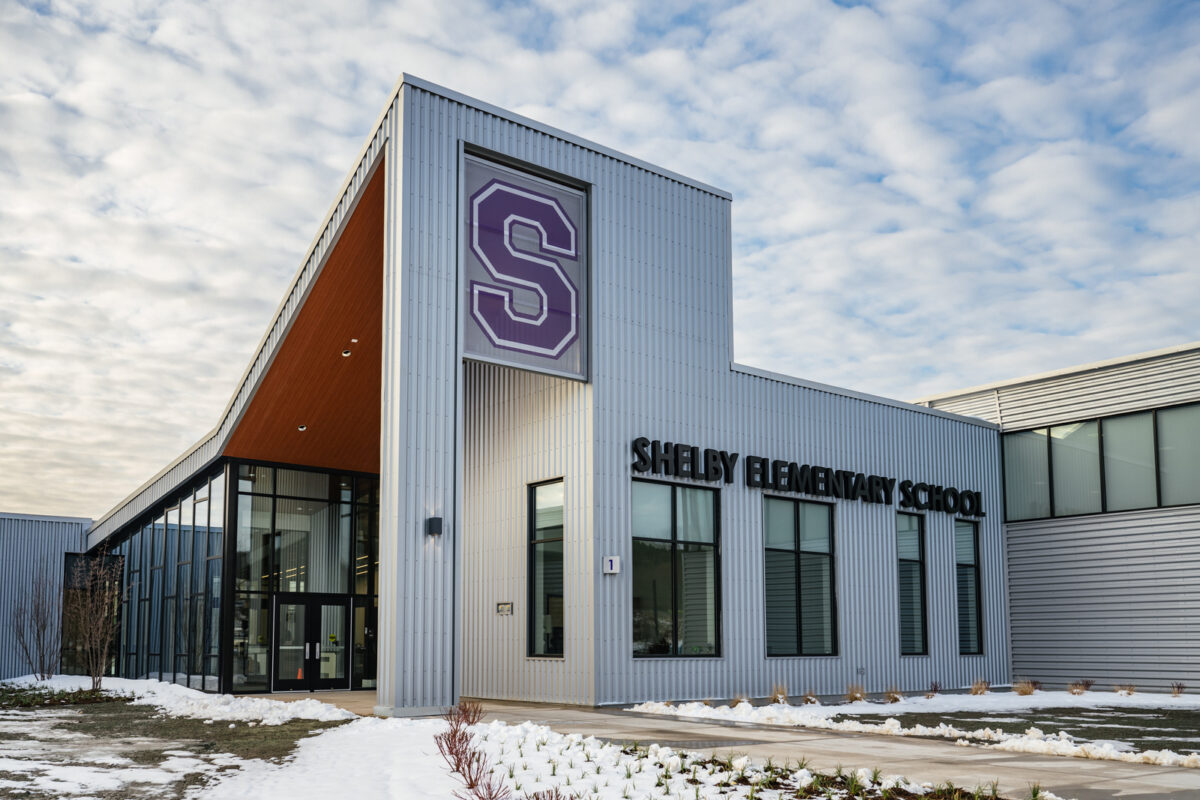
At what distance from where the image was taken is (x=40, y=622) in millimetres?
28203

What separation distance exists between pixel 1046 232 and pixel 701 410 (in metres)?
8.36

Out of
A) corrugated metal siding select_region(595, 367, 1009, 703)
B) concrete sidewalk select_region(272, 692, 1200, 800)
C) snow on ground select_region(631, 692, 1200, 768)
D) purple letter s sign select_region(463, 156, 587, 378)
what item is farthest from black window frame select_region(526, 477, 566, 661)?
concrete sidewalk select_region(272, 692, 1200, 800)

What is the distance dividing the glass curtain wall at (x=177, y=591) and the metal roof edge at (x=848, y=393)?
11.1m

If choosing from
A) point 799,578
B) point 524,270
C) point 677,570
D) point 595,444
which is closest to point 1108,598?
point 799,578

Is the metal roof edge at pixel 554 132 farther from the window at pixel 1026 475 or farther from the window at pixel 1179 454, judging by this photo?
the window at pixel 1179 454

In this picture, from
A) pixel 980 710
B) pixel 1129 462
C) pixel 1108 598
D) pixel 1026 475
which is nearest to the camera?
pixel 980 710

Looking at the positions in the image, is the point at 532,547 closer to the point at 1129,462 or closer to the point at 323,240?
the point at 323,240

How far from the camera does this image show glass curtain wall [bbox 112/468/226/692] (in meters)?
21.8

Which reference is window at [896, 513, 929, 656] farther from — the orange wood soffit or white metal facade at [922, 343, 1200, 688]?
the orange wood soffit

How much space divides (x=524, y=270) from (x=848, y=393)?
8.24 m

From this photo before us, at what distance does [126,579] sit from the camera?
2884 centimetres

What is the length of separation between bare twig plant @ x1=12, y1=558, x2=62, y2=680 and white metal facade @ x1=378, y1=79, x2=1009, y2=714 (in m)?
15.8

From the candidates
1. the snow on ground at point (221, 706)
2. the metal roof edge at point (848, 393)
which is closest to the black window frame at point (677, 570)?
the metal roof edge at point (848, 393)

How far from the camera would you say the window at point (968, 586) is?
23.3 metres
